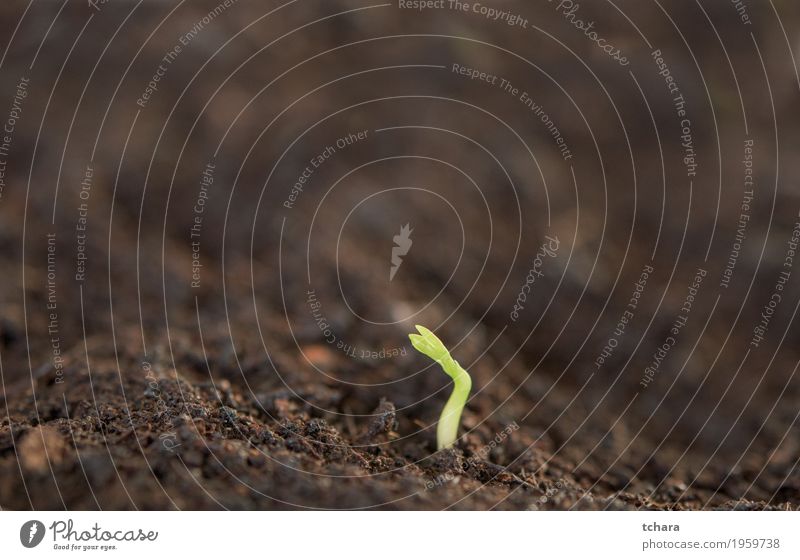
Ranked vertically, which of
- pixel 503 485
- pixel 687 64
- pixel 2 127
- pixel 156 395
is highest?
pixel 687 64

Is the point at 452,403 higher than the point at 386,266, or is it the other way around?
the point at 386,266

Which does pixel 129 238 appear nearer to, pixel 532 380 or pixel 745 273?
pixel 532 380

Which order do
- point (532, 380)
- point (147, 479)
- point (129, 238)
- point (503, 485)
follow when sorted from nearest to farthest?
point (147, 479) < point (503, 485) < point (532, 380) < point (129, 238)

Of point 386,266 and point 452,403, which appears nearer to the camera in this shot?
point 452,403

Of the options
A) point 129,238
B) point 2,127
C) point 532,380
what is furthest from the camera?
point 2,127

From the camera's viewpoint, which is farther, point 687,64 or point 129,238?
point 687,64
